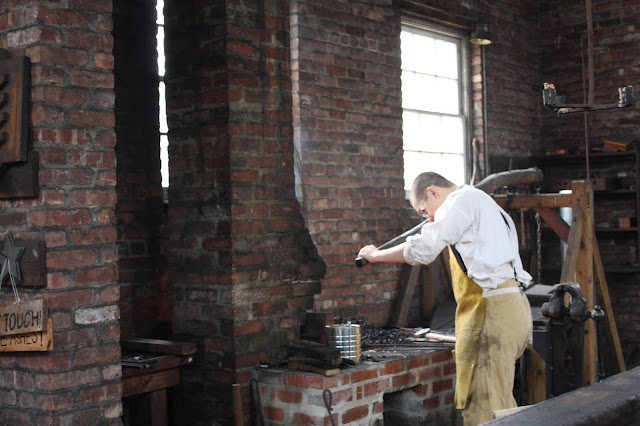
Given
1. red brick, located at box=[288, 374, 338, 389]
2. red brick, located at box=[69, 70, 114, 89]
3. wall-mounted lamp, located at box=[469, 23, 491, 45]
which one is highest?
wall-mounted lamp, located at box=[469, 23, 491, 45]

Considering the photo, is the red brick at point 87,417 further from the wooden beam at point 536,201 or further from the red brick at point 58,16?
the wooden beam at point 536,201

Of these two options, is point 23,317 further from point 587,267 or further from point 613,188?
point 613,188

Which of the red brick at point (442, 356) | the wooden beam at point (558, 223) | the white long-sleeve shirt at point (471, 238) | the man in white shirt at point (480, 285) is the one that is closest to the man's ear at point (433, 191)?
the man in white shirt at point (480, 285)

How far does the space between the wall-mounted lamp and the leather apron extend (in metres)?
3.78

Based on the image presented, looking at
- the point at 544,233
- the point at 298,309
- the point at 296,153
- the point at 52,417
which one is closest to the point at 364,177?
the point at 296,153

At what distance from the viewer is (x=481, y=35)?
755cm

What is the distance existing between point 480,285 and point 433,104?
352cm

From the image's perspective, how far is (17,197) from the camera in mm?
3311

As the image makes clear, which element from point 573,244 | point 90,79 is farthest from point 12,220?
point 573,244

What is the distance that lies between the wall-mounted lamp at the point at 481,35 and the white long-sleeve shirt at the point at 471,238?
12.2 ft

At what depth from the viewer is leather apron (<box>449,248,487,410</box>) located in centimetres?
428

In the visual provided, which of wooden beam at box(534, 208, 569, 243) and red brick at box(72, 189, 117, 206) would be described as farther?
wooden beam at box(534, 208, 569, 243)

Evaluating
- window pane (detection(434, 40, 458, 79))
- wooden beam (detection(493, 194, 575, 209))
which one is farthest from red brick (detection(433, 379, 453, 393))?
window pane (detection(434, 40, 458, 79))

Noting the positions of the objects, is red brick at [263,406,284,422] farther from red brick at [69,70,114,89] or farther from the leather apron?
red brick at [69,70,114,89]
